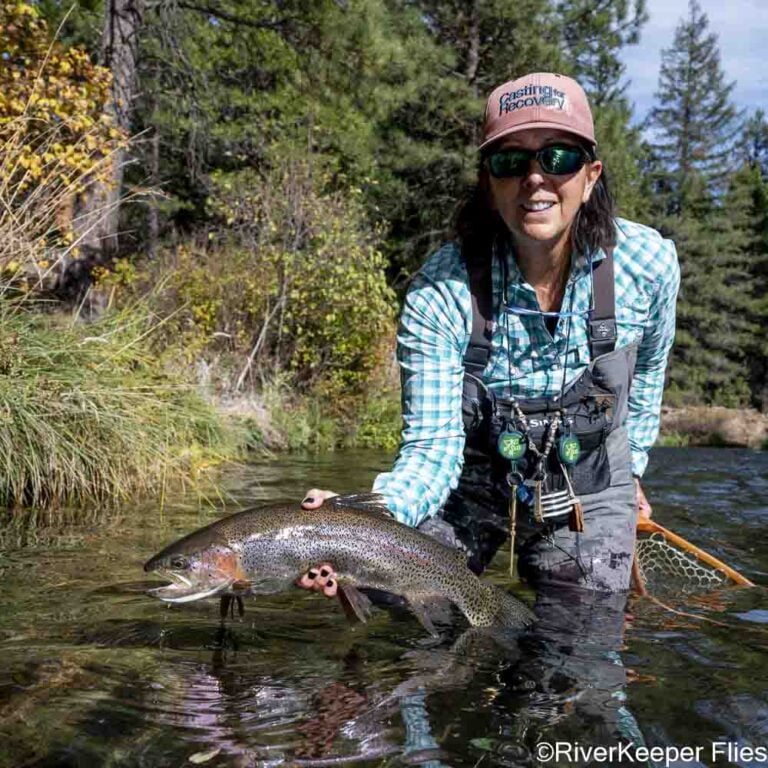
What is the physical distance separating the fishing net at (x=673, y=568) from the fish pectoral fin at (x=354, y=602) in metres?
2.46

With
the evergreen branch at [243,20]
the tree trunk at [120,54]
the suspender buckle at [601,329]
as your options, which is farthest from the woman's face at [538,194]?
the evergreen branch at [243,20]

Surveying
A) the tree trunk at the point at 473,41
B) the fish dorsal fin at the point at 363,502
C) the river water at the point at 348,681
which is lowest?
the river water at the point at 348,681

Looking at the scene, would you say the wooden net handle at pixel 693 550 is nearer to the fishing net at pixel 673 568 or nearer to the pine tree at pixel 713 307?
the fishing net at pixel 673 568

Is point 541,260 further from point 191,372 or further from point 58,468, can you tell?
point 191,372

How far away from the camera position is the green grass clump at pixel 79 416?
268 inches

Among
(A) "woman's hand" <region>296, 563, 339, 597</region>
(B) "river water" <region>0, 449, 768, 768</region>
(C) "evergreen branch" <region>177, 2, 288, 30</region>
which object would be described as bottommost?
(B) "river water" <region>0, 449, 768, 768</region>

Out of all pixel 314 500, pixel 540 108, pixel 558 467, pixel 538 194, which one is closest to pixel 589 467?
pixel 558 467

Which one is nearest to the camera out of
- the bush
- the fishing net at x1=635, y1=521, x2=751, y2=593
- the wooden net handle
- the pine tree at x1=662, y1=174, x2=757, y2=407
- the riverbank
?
the wooden net handle

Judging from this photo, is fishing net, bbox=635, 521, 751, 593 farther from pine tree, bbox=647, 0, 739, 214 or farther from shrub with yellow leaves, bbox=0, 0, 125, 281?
pine tree, bbox=647, 0, 739, 214

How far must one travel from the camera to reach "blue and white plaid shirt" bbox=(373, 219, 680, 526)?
418 centimetres

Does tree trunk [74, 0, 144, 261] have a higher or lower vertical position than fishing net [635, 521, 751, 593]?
higher

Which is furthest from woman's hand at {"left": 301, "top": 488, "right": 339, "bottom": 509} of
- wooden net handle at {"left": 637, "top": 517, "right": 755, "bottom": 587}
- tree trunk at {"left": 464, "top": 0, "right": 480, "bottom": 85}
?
tree trunk at {"left": 464, "top": 0, "right": 480, "bottom": 85}

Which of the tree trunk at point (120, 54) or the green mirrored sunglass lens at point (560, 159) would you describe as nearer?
the green mirrored sunglass lens at point (560, 159)

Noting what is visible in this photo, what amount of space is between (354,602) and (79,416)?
4.24 m
